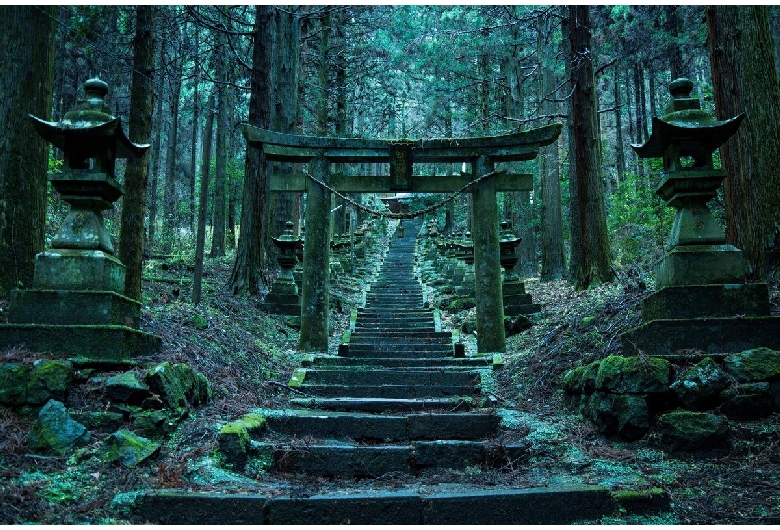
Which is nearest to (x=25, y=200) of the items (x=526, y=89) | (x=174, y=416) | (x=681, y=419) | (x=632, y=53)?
(x=174, y=416)

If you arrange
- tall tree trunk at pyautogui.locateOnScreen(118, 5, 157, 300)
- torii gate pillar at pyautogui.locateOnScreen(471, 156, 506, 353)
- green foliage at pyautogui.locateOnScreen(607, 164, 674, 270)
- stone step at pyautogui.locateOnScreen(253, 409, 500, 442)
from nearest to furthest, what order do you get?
stone step at pyautogui.locateOnScreen(253, 409, 500, 442)
tall tree trunk at pyautogui.locateOnScreen(118, 5, 157, 300)
torii gate pillar at pyautogui.locateOnScreen(471, 156, 506, 353)
green foliage at pyautogui.locateOnScreen(607, 164, 674, 270)

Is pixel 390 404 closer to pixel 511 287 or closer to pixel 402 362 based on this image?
pixel 402 362

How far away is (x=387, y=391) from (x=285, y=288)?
20.1 feet

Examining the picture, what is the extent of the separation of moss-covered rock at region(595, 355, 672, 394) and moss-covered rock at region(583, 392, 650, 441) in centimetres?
7

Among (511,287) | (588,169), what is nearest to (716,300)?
(588,169)

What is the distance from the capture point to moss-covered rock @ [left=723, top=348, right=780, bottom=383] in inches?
174

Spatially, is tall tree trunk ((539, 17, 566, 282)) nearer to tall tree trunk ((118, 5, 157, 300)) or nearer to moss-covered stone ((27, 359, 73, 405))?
tall tree trunk ((118, 5, 157, 300))

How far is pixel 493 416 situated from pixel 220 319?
5.58 m

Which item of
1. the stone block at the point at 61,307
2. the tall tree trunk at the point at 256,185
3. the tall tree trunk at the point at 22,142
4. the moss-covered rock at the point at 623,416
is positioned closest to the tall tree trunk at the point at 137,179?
the tall tree trunk at the point at 22,142

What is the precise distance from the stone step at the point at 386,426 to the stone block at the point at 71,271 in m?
2.07

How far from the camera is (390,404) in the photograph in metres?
6.33

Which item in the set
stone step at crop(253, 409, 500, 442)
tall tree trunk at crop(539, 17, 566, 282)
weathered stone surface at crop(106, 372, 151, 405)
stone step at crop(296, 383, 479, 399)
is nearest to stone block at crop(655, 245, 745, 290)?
stone step at crop(253, 409, 500, 442)

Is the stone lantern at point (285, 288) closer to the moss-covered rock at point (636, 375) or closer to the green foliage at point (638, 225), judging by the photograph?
the green foliage at point (638, 225)

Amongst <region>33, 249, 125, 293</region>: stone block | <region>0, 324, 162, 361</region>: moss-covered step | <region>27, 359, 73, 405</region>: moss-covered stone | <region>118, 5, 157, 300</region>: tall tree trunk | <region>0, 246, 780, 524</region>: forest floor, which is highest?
<region>118, 5, 157, 300</region>: tall tree trunk
